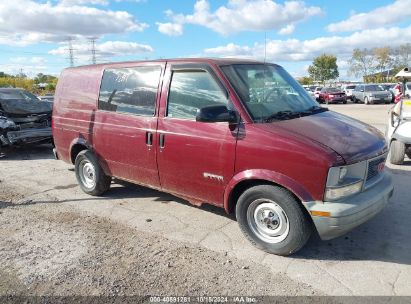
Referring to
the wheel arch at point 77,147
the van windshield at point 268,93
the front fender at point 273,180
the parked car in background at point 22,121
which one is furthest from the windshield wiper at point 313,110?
the parked car in background at point 22,121

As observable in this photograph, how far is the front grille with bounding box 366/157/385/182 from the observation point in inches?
151

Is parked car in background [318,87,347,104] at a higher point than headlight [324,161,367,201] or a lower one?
lower

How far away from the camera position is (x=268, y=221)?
13.0 feet

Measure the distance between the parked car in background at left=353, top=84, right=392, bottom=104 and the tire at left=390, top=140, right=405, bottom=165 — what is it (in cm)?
2256

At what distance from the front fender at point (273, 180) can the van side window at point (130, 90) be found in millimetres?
1492

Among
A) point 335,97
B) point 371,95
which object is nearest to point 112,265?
point 371,95

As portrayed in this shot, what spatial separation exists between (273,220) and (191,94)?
172cm

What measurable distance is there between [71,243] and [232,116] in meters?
2.34

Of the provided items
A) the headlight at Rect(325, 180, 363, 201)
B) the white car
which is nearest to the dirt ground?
the headlight at Rect(325, 180, 363, 201)

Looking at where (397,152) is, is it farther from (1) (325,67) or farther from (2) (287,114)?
(1) (325,67)

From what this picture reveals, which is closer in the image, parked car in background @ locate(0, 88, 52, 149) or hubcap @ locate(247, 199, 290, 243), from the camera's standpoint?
hubcap @ locate(247, 199, 290, 243)

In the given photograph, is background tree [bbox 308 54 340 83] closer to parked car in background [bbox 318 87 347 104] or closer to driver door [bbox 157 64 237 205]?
parked car in background [bbox 318 87 347 104]

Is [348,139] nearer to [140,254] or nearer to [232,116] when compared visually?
[232,116]

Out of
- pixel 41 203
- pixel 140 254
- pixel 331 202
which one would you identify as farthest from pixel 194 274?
pixel 41 203
